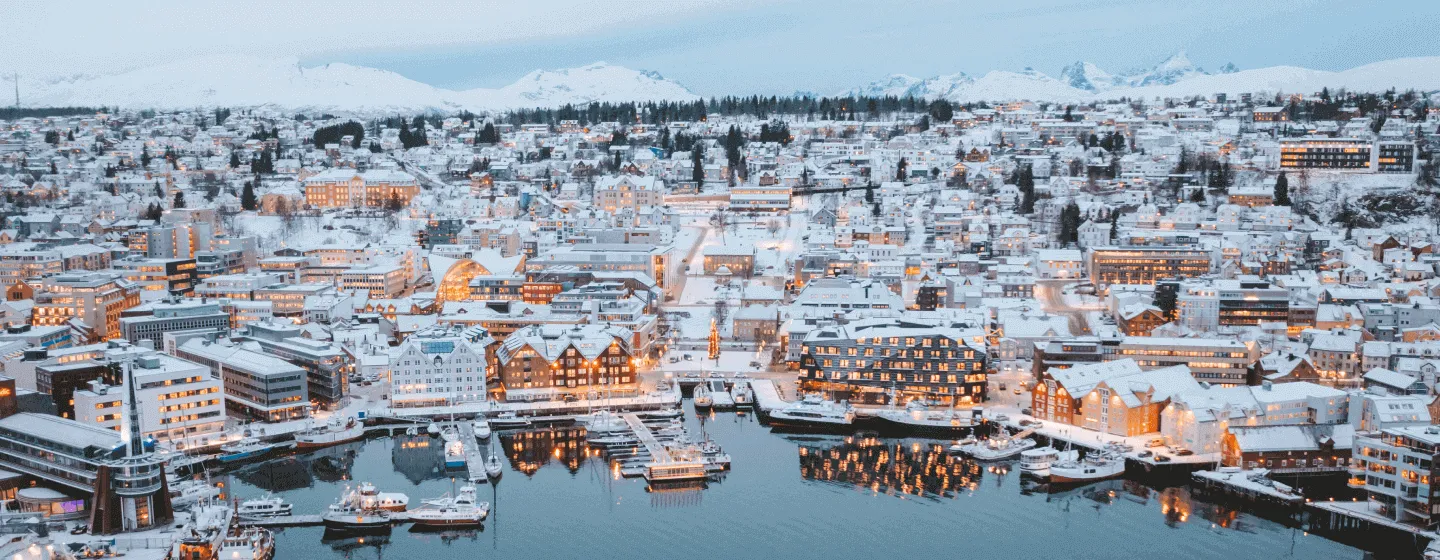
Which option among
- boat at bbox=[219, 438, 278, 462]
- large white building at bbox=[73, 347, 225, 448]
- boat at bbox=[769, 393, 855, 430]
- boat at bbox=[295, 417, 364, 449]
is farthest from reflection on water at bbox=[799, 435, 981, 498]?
large white building at bbox=[73, 347, 225, 448]

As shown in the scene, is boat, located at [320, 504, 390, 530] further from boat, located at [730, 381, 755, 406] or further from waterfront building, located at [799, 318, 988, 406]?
waterfront building, located at [799, 318, 988, 406]

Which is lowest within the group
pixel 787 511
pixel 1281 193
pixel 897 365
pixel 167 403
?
pixel 787 511

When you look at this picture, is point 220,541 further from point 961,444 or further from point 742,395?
point 961,444

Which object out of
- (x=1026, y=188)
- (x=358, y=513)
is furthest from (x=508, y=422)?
→ (x=1026, y=188)

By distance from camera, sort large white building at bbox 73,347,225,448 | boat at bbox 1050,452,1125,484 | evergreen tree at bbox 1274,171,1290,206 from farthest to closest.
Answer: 1. evergreen tree at bbox 1274,171,1290,206
2. large white building at bbox 73,347,225,448
3. boat at bbox 1050,452,1125,484

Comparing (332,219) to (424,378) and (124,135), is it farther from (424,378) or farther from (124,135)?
(124,135)

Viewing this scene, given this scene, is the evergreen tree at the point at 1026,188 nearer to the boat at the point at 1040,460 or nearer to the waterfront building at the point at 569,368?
the waterfront building at the point at 569,368
